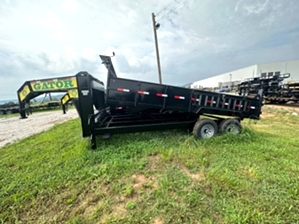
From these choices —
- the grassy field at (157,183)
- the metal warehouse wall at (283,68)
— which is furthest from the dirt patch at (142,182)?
the metal warehouse wall at (283,68)

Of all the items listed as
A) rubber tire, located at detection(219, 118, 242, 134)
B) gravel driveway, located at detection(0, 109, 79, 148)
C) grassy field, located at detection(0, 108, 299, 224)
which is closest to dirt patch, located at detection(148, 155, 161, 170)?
grassy field, located at detection(0, 108, 299, 224)

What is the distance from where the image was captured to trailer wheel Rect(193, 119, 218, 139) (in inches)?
167

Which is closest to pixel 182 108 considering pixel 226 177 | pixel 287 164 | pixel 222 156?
pixel 222 156

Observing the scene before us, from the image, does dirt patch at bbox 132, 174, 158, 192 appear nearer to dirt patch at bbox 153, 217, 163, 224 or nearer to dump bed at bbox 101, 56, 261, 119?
dirt patch at bbox 153, 217, 163, 224

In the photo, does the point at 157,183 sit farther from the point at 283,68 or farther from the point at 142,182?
the point at 283,68

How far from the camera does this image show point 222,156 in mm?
3318

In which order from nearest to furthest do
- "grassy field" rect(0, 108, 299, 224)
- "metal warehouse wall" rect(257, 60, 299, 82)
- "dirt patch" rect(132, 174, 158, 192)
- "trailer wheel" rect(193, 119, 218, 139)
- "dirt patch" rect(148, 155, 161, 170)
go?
"grassy field" rect(0, 108, 299, 224)
"dirt patch" rect(132, 174, 158, 192)
"dirt patch" rect(148, 155, 161, 170)
"trailer wheel" rect(193, 119, 218, 139)
"metal warehouse wall" rect(257, 60, 299, 82)

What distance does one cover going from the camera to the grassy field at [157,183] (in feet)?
6.46

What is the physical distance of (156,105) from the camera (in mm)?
4008

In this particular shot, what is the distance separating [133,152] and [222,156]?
1846 millimetres

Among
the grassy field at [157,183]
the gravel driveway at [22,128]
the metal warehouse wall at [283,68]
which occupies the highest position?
the metal warehouse wall at [283,68]

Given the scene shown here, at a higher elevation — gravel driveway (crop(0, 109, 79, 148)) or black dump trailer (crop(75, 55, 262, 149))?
black dump trailer (crop(75, 55, 262, 149))

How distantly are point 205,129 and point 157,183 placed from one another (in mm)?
2342

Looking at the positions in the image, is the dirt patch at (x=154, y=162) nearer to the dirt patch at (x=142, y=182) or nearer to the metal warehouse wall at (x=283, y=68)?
the dirt patch at (x=142, y=182)
